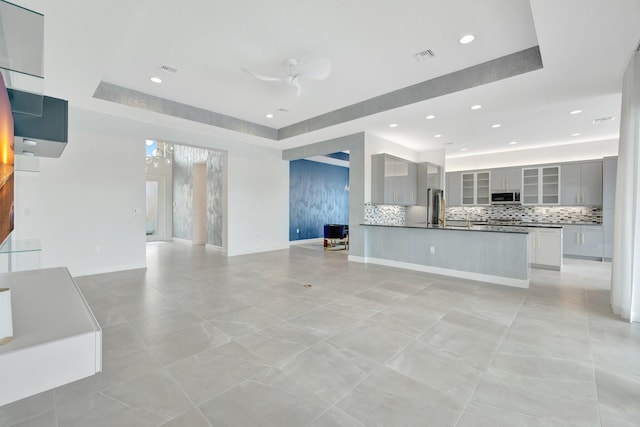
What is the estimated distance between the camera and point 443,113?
4.98 m

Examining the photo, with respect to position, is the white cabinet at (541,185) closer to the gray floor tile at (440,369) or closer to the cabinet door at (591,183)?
the cabinet door at (591,183)

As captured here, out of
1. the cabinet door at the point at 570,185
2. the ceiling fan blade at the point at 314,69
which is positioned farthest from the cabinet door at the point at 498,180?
the ceiling fan blade at the point at 314,69

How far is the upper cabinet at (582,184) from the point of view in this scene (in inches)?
272

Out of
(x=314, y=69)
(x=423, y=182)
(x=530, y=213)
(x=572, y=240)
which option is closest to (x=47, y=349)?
(x=314, y=69)

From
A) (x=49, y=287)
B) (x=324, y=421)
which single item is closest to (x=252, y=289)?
(x=324, y=421)

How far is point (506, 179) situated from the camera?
322 inches

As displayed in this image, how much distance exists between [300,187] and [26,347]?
920cm

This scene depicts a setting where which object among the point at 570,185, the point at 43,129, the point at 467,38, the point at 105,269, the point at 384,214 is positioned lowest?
the point at 105,269

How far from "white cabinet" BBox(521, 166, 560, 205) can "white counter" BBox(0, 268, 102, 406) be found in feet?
31.5

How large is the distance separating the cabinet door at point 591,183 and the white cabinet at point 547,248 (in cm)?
230

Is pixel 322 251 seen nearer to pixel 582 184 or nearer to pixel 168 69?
pixel 168 69

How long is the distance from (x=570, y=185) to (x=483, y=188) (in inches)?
79.0

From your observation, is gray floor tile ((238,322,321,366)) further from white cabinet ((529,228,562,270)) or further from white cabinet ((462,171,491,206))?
white cabinet ((462,171,491,206))

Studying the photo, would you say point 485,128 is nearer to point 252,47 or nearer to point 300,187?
point 252,47
